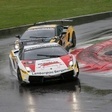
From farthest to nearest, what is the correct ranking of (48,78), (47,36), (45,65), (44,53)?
(47,36), (44,53), (45,65), (48,78)

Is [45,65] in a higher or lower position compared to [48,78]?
higher

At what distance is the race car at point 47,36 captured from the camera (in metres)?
21.0

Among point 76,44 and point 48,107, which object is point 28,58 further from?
point 76,44

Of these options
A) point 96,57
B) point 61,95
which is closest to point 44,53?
point 61,95

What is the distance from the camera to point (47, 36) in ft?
70.6

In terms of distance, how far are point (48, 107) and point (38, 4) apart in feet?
109

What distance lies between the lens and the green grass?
36.5m

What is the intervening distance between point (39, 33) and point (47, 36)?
0.58 m

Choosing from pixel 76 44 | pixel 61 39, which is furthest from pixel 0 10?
pixel 61 39

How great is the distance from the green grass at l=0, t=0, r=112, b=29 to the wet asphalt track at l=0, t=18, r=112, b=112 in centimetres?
1783

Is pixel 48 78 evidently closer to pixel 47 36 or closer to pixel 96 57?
pixel 96 57

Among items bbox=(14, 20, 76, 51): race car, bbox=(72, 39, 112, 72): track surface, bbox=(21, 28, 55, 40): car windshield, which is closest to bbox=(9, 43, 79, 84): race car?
bbox=(72, 39, 112, 72): track surface

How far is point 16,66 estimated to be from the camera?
54.9 feet

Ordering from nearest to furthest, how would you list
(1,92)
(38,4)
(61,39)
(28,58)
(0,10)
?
(1,92)
(28,58)
(61,39)
(0,10)
(38,4)
